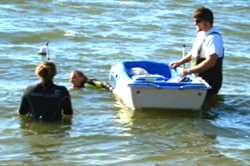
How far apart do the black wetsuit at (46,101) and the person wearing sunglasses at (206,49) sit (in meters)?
1.83

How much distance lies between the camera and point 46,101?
734 cm

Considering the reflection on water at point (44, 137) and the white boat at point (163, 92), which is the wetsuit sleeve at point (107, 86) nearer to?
the white boat at point (163, 92)

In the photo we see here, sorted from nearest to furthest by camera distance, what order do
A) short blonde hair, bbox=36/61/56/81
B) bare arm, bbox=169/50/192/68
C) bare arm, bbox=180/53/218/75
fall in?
short blonde hair, bbox=36/61/56/81 → bare arm, bbox=180/53/218/75 → bare arm, bbox=169/50/192/68

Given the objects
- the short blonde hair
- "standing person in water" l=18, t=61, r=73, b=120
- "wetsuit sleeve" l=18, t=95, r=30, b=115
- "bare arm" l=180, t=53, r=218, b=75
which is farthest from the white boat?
"wetsuit sleeve" l=18, t=95, r=30, b=115

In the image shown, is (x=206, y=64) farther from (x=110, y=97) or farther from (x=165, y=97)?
(x=110, y=97)

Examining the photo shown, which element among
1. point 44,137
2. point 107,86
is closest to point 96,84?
point 107,86

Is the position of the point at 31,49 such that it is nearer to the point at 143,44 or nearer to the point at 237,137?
the point at 143,44

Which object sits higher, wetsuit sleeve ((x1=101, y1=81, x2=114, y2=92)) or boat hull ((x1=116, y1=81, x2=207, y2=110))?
boat hull ((x1=116, y1=81, x2=207, y2=110))

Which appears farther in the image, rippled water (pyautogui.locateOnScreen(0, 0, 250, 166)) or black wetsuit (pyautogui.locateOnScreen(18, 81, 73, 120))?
black wetsuit (pyautogui.locateOnScreen(18, 81, 73, 120))

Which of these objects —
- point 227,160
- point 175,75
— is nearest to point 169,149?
point 227,160

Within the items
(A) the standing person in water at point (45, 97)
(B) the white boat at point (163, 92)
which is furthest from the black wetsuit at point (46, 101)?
(B) the white boat at point (163, 92)

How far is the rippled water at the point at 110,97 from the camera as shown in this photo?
675cm

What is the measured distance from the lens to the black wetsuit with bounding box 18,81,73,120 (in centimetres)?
727

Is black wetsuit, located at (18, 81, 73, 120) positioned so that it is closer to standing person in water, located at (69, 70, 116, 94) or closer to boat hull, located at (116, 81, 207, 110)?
boat hull, located at (116, 81, 207, 110)
